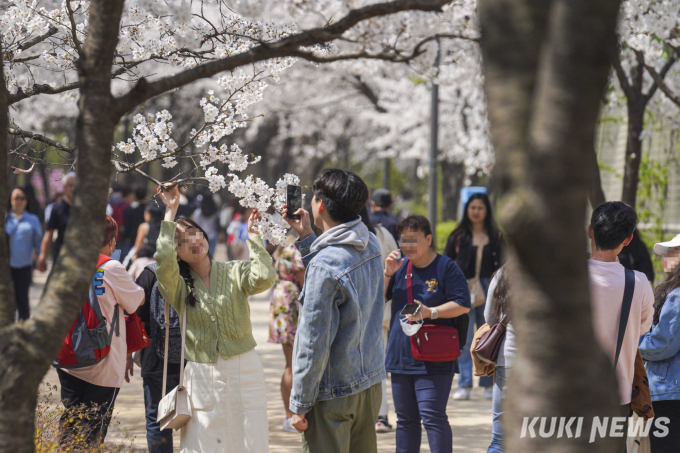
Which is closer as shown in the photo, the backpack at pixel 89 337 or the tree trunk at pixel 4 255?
the tree trunk at pixel 4 255

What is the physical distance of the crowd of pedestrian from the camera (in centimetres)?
362

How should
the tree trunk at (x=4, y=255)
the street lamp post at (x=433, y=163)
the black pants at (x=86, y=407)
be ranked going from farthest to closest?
the street lamp post at (x=433, y=163) → the black pants at (x=86, y=407) → the tree trunk at (x=4, y=255)

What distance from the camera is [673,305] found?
165 inches

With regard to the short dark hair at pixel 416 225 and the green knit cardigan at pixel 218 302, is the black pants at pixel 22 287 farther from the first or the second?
the green knit cardigan at pixel 218 302

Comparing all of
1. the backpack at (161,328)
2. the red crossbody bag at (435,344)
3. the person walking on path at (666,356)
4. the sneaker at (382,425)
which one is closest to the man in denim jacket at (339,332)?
the red crossbody bag at (435,344)

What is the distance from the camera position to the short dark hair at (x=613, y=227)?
3.80 metres

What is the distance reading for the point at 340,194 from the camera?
3805mm

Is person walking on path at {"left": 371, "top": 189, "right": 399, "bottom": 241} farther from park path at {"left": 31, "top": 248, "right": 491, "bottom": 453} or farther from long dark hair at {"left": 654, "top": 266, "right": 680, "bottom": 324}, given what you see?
long dark hair at {"left": 654, "top": 266, "right": 680, "bottom": 324}

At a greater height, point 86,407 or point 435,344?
point 435,344

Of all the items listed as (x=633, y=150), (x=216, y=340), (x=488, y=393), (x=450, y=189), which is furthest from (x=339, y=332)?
(x=450, y=189)

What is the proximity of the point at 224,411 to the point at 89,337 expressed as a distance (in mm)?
1057

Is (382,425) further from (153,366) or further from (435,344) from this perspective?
(153,366)

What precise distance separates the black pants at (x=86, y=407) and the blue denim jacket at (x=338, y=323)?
1.59 metres

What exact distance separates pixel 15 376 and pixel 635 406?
3.01 m
